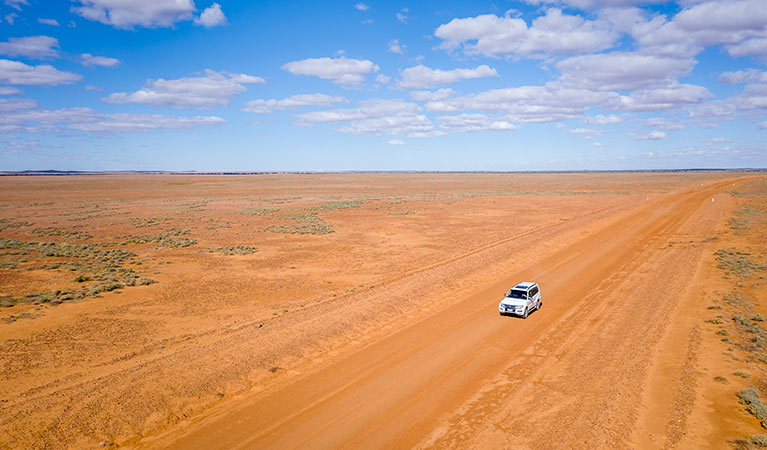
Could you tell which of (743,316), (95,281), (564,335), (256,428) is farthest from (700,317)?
(95,281)

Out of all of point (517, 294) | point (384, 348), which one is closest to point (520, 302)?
point (517, 294)

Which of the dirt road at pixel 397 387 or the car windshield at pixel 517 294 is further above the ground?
the car windshield at pixel 517 294

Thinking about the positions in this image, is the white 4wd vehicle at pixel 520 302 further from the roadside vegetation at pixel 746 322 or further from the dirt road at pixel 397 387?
the roadside vegetation at pixel 746 322

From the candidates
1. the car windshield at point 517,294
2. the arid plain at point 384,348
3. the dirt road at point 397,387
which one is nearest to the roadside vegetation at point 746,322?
the arid plain at point 384,348

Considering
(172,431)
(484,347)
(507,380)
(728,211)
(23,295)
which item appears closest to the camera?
(172,431)

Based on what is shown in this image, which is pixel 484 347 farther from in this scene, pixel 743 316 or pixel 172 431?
pixel 743 316

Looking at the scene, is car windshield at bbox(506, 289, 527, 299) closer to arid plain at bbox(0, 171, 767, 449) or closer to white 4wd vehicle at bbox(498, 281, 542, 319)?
white 4wd vehicle at bbox(498, 281, 542, 319)

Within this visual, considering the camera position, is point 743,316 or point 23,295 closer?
point 743,316
